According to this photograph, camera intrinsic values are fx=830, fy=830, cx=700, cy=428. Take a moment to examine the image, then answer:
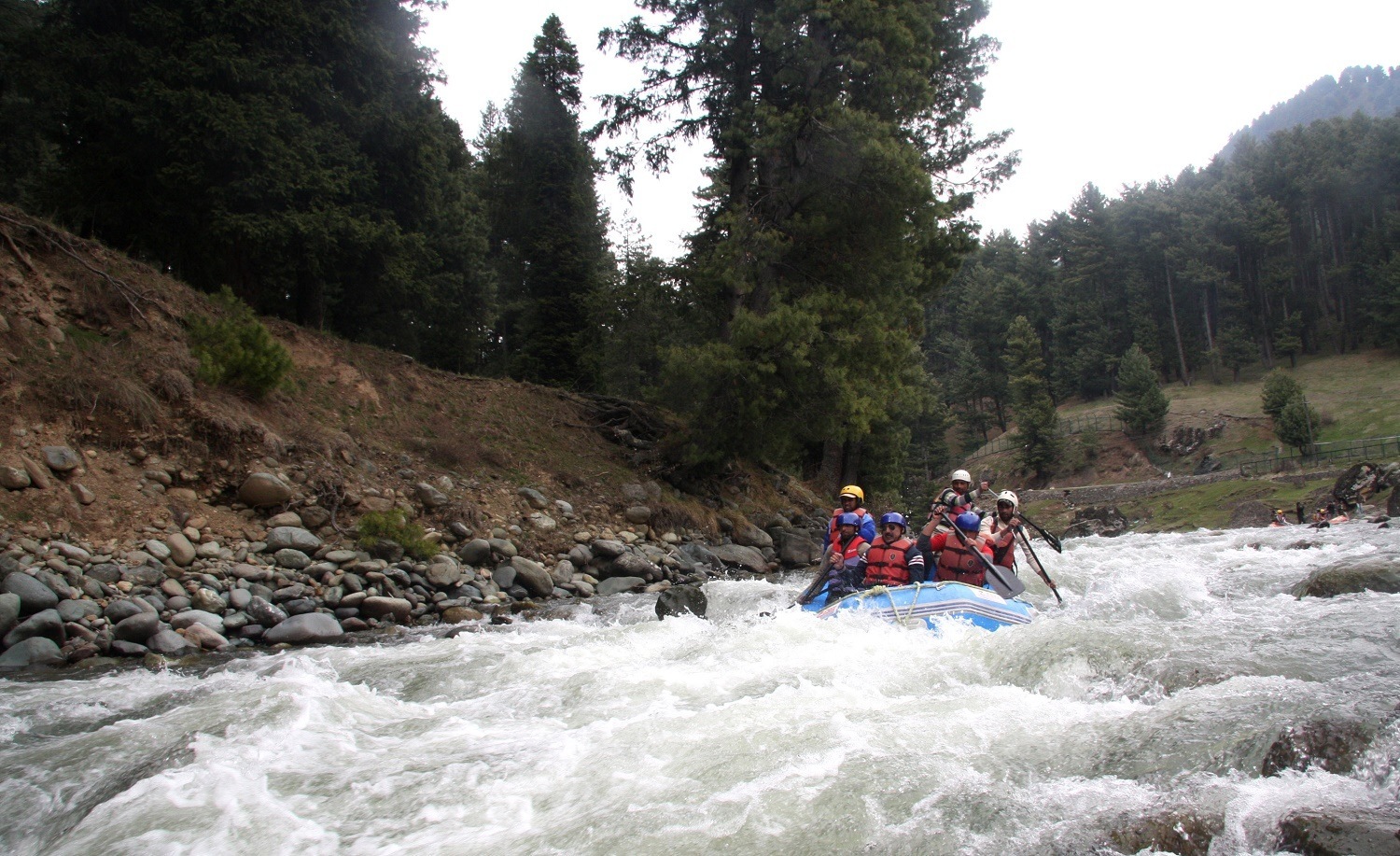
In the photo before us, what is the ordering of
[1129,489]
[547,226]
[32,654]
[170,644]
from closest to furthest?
[32,654]
[170,644]
[547,226]
[1129,489]

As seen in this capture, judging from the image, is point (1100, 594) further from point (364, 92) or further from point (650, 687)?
point (364, 92)

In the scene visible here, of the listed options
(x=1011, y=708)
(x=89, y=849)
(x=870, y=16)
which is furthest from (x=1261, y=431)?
(x=89, y=849)

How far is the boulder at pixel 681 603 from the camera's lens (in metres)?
10.4

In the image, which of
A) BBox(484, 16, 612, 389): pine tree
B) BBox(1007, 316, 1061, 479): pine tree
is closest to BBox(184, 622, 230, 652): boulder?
BBox(484, 16, 612, 389): pine tree

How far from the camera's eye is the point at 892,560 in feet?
33.5

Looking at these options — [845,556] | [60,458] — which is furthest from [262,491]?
[845,556]

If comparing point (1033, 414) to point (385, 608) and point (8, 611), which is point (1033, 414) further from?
point (8, 611)

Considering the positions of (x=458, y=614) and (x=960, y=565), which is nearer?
(x=960, y=565)

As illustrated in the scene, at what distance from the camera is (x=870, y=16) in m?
17.3

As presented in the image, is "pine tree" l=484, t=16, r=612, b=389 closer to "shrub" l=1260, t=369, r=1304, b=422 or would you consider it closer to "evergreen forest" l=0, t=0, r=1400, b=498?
"evergreen forest" l=0, t=0, r=1400, b=498

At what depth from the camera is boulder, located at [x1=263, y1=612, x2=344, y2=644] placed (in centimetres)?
891

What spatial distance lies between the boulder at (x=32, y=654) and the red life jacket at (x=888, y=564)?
27.4 feet

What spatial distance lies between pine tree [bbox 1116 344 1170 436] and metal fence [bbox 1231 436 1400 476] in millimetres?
9285

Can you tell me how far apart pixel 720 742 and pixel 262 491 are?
8.47m
